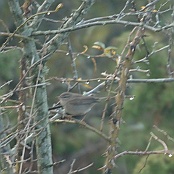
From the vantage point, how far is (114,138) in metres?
5.08

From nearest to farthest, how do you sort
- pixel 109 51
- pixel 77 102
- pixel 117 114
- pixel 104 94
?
pixel 117 114 < pixel 109 51 < pixel 77 102 < pixel 104 94

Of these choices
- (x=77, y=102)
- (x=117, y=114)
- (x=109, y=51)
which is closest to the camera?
(x=117, y=114)

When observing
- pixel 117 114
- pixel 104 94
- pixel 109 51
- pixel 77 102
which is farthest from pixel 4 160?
pixel 104 94

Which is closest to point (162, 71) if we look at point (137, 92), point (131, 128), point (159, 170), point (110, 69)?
point (137, 92)

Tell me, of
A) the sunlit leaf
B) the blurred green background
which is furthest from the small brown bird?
the sunlit leaf

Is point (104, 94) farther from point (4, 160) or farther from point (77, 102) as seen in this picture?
point (4, 160)

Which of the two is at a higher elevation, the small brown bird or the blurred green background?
the small brown bird

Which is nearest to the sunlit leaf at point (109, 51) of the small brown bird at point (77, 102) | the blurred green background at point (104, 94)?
the small brown bird at point (77, 102)

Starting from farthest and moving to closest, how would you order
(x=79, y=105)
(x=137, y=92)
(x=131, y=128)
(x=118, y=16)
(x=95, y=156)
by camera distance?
(x=95, y=156)
(x=131, y=128)
(x=137, y=92)
(x=79, y=105)
(x=118, y=16)

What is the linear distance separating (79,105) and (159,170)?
2.08 metres

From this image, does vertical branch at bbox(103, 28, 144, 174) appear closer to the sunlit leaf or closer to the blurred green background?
the sunlit leaf

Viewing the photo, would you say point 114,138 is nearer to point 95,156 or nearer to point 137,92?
point 137,92

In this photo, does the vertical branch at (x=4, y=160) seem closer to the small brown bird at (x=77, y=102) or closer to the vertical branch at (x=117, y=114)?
the vertical branch at (x=117, y=114)

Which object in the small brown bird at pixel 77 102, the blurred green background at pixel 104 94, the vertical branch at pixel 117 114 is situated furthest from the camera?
the blurred green background at pixel 104 94
